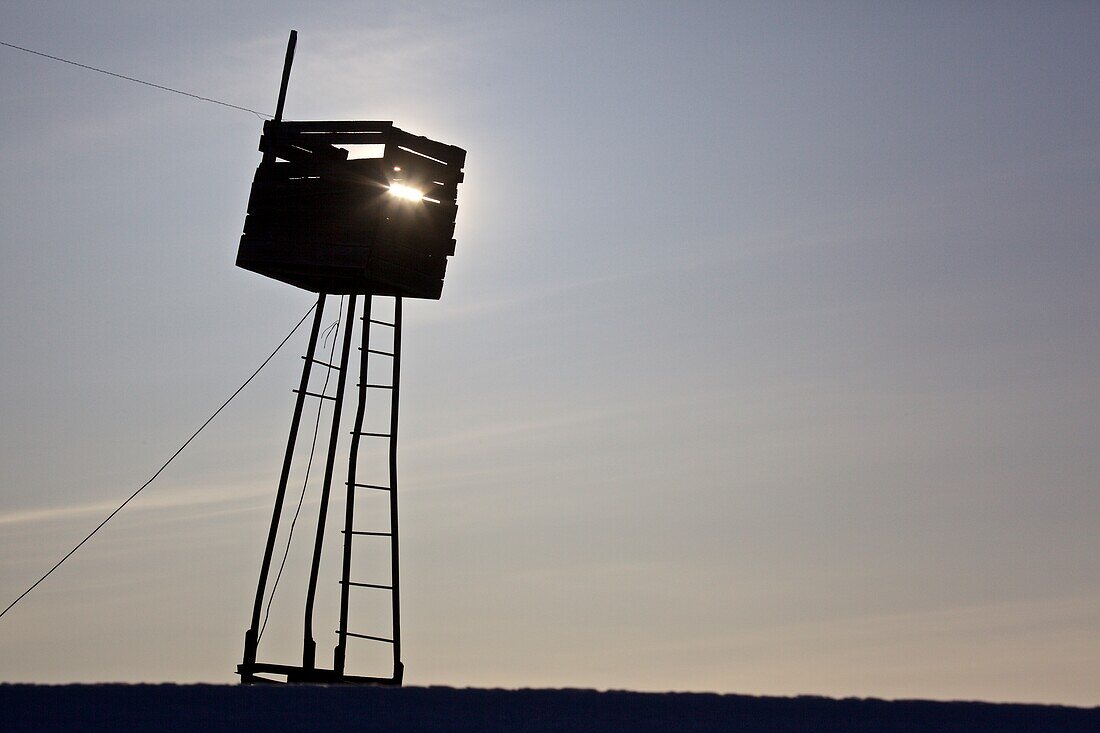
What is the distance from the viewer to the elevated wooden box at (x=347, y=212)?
20.6m

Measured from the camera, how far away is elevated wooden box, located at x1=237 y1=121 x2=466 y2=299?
20.6 m

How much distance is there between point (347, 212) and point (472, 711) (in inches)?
354

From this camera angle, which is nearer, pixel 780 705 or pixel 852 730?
pixel 852 730

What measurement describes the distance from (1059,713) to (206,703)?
25.6 feet

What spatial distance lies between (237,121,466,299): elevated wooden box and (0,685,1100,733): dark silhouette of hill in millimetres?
7489

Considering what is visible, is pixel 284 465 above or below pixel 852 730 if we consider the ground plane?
above

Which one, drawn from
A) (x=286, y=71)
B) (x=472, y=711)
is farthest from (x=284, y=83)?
(x=472, y=711)

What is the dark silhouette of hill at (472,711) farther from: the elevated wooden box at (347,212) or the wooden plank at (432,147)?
the wooden plank at (432,147)

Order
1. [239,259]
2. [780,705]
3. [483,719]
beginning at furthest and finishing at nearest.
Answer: [239,259] → [780,705] → [483,719]

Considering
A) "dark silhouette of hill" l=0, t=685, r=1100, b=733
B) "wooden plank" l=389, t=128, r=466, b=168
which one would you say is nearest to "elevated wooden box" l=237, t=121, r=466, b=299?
"wooden plank" l=389, t=128, r=466, b=168

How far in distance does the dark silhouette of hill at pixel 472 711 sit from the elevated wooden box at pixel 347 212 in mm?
7489

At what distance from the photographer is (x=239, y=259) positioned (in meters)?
20.6

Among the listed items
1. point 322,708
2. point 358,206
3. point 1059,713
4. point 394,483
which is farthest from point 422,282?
point 1059,713

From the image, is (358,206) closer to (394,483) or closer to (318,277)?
(318,277)
